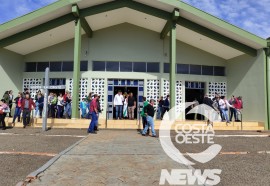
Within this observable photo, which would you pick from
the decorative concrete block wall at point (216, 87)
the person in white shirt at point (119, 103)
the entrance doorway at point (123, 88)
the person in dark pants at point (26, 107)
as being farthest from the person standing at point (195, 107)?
the person in dark pants at point (26, 107)

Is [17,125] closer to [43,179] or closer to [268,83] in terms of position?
[43,179]

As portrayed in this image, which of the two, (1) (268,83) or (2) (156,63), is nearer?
(1) (268,83)

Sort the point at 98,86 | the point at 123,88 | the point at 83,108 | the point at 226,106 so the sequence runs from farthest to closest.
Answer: the point at 123,88 → the point at 98,86 → the point at 83,108 → the point at 226,106

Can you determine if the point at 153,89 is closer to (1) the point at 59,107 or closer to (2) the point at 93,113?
(1) the point at 59,107

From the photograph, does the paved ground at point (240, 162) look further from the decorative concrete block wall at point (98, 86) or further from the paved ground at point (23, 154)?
the decorative concrete block wall at point (98, 86)

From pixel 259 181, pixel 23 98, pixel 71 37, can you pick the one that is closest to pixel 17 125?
pixel 23 98

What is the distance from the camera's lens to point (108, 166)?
5.92 metres

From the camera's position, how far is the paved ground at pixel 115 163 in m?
5.07

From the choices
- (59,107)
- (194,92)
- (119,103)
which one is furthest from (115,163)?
(194,92)

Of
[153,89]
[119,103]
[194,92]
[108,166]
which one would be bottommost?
[108,166]

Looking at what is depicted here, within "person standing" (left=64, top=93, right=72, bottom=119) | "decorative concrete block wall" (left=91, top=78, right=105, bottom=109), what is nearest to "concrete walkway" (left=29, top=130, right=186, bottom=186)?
"person standing" (left=64, top=93, right=72, bottom=119)

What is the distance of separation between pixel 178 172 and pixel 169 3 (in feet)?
35.8

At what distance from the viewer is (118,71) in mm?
18016

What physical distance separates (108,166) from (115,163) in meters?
0.30
